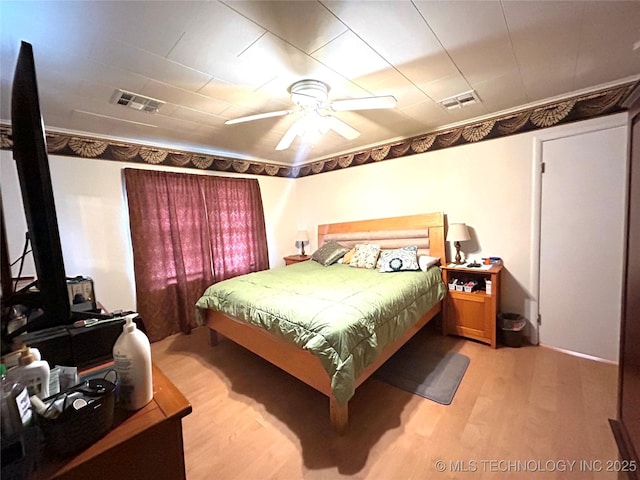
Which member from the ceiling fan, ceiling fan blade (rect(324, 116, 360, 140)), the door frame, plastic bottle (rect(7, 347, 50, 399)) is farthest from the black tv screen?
the door frame

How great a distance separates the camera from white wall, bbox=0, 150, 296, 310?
248cm

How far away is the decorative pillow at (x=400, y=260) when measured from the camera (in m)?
3.08

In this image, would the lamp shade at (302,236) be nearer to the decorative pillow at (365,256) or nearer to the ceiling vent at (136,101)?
the decorative pillow at (365,256)

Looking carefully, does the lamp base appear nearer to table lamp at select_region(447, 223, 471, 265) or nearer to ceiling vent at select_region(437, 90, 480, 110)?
table lamp at select_region(447, 223, 471, 265)

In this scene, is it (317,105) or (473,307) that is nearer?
(317,105)

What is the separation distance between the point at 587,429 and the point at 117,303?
4.25 m

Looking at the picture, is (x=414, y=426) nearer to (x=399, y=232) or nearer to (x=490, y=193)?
(x=399, y=232)

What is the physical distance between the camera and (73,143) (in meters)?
2.77

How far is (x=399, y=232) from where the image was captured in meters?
3.61

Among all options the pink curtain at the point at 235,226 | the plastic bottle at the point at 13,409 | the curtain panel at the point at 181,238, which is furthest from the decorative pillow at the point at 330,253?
the plastic bottle at the point at 13,409

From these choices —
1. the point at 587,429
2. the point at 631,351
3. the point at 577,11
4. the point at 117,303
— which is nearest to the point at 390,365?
the point at 587,429

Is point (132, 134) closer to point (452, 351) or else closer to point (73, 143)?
point (73, 143)

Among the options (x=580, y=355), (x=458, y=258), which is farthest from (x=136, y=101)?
(x=580, y=355)

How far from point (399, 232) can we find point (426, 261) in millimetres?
643
